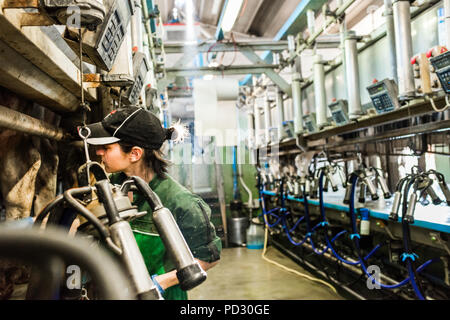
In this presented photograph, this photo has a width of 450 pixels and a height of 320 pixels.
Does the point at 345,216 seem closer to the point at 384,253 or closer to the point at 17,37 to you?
the point at 384,253

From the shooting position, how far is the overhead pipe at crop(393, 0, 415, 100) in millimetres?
2156

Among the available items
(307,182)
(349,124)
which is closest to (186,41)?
(349,124)

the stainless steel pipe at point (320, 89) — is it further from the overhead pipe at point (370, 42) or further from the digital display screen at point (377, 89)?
the digital display screen at point (377, 89)

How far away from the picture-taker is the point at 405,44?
218 cm

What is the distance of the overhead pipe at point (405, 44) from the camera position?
2156 mm

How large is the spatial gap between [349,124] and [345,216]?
0.96m

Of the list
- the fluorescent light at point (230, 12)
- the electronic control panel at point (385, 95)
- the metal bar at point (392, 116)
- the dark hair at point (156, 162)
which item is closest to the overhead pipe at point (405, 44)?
the metal bar at point (392, 116)

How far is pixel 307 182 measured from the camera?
13.6 feet

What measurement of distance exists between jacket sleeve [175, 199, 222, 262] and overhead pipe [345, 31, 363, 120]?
2.41 m

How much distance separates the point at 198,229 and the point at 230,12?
6.66 ft

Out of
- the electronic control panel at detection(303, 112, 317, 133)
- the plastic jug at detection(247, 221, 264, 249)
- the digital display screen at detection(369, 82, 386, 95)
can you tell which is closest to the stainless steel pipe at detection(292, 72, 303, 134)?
the electronic control panel at detection(303, 112, 317, 133)

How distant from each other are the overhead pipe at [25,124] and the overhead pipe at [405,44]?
6.80 feet

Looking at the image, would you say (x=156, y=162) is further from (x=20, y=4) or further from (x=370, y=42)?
(x=370, y=42)

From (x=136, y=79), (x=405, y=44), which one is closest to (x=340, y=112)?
(x=405, y=44)
